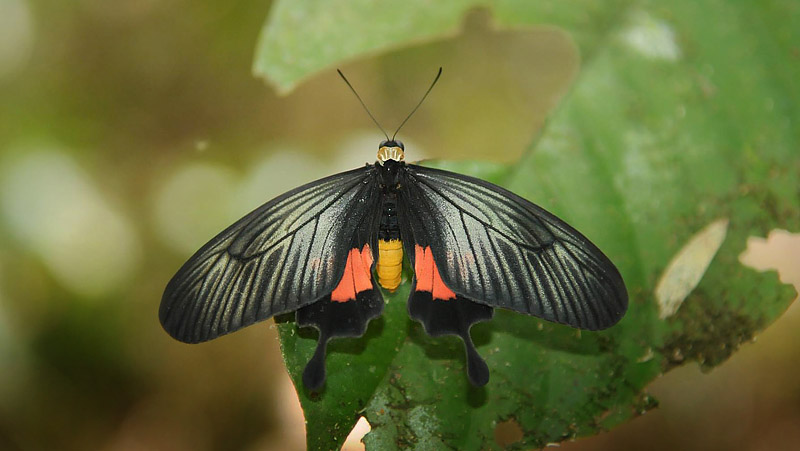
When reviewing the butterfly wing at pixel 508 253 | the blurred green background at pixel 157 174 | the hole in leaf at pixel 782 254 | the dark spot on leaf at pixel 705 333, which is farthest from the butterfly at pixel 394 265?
the hole in leaf at pixel 782 254

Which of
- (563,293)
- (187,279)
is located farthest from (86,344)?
(563,293)

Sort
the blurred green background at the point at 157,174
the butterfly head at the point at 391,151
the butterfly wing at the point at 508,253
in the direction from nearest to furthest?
1. the butterfly wing at the point at 508,253
2. the butterfly head at the point at 391,151
3. the blurred green background at the point at 157,174

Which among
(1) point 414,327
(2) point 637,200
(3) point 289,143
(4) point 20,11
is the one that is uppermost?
(4) point 20,11

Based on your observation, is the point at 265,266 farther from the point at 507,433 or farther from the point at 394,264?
the point at 507,433

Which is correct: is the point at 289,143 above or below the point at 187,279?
above

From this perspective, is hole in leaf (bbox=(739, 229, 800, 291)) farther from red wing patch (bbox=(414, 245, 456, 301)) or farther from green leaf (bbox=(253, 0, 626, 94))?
red wing patch (bbox=(414, 245, 456, 301))

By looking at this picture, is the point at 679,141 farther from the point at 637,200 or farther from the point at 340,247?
the point at 340,247

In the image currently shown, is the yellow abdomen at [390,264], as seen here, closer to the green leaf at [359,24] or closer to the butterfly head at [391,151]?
the butterfly head at [391,151]
